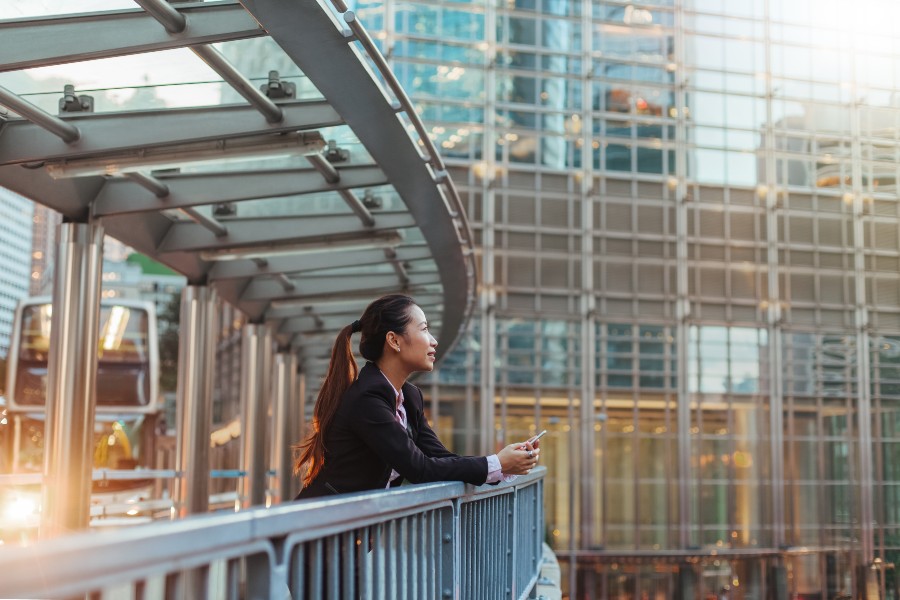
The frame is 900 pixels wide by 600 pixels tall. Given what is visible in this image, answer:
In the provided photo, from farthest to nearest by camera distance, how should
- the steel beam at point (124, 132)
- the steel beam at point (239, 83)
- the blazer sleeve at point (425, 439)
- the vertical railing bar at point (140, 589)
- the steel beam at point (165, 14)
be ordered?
the steel beam at point (124, 132) < the steel beam at point (239, 83) < the steel beam at point (165, 14) < the blazer sleeve at point (425, 439) < the vertical railing bar at point (140, 589)

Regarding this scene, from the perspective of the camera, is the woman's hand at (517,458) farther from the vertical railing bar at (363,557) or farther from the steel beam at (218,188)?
the steel beam at (218,188)

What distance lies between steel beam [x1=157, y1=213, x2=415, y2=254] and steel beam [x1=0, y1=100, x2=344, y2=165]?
10.8 ft

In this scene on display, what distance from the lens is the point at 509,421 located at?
3178 centimetres

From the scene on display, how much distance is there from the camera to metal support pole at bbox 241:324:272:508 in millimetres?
17250

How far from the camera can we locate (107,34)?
670 cm

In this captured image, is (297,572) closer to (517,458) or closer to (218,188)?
(517,458)

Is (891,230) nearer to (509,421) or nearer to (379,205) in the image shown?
(509,421)

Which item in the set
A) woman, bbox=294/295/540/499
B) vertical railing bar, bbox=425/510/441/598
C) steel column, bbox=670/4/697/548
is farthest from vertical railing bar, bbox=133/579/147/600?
steel column, bbox=670/4/697/548

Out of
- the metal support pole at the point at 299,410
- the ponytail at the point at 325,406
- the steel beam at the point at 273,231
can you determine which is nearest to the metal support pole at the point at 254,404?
the steel beam at the point at 273,231

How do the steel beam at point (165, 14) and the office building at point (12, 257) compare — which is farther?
the office building at point (12, 257)

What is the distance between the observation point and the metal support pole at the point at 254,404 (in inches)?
679

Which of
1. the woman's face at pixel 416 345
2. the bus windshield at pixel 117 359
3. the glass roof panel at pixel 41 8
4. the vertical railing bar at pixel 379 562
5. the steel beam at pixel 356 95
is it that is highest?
the glass roof panel at pixel 41 8

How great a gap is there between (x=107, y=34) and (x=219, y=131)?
1.70 metres

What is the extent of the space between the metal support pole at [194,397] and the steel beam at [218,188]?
11.5ft
